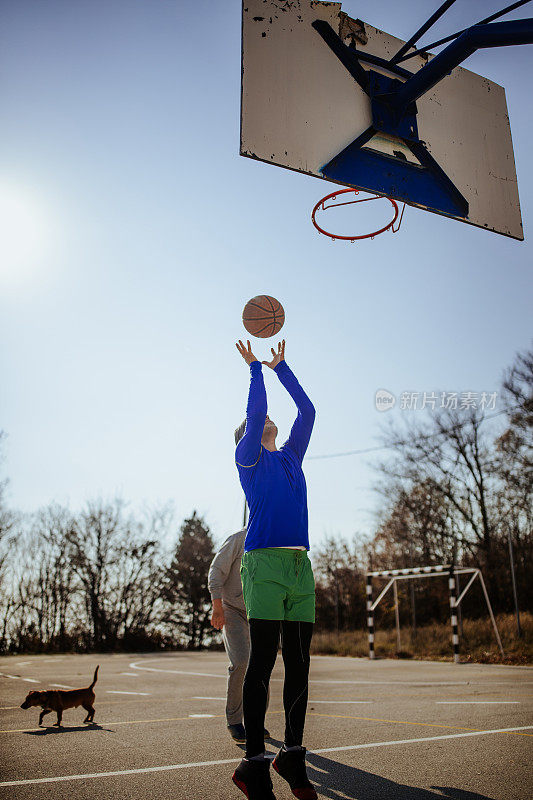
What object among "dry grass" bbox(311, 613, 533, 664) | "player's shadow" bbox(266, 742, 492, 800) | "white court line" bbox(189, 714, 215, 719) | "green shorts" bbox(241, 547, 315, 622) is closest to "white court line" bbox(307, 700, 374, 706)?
"white court line" bbox(189, 714, 215, 719)

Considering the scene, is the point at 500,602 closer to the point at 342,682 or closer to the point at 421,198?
the point at 342,682

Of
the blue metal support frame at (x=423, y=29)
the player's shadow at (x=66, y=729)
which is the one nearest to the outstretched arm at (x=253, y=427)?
the player's shadow at (x=66, y=729)

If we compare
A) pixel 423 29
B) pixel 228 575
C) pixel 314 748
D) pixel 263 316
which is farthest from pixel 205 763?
pixel 423 29

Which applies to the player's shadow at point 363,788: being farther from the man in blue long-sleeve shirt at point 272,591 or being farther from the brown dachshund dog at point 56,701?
the brown dachshund dog at point 56,701

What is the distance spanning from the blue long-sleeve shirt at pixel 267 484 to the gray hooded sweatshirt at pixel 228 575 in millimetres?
1646

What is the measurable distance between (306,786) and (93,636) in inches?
1065

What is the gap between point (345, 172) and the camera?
16.6ft

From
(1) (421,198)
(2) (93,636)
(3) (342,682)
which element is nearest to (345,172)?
(1) (421,198)

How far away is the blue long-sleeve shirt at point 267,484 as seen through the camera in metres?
3.12

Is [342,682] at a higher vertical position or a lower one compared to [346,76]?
lower

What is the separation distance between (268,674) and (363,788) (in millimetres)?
737

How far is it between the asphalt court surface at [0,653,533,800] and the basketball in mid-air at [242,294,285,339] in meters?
2.71

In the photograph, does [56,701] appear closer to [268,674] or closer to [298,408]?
[268,674]

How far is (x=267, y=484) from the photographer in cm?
324
